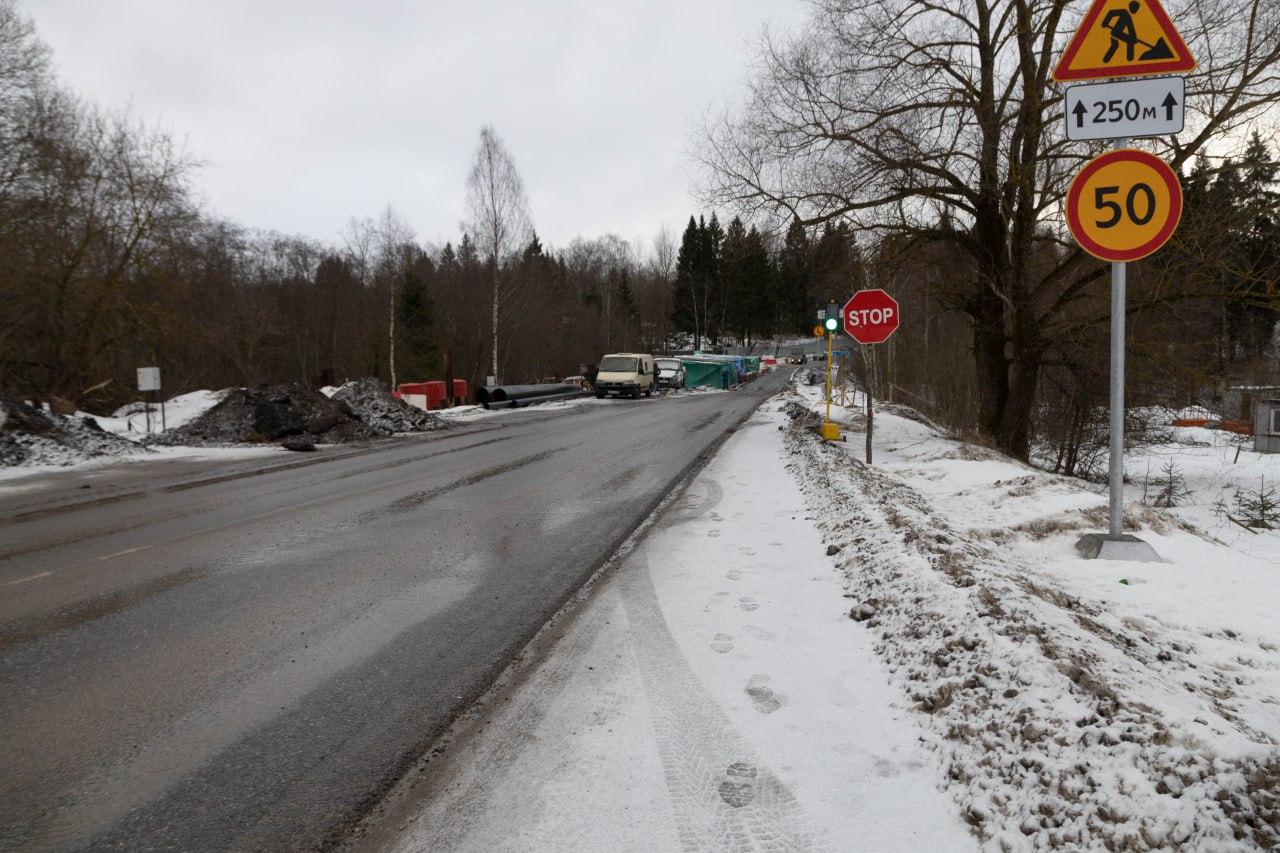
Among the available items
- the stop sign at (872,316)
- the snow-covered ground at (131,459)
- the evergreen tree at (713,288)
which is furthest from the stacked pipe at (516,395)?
the evergreen tree at (713,288)

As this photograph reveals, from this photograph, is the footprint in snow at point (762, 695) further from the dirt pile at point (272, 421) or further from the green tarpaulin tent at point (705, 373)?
the green tarpaulin tent at point (705, 373)

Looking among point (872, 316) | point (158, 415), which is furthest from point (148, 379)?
point (872, 316)

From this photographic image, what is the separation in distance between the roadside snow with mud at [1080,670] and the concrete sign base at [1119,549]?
12 centimetres

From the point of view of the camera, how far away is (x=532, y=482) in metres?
10.8

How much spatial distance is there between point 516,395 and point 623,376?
7417mm

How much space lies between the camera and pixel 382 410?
66.7 ft

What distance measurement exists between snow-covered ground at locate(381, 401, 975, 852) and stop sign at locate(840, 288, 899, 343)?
7.17 meters

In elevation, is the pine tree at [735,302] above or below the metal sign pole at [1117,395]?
above

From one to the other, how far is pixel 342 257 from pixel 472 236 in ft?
138

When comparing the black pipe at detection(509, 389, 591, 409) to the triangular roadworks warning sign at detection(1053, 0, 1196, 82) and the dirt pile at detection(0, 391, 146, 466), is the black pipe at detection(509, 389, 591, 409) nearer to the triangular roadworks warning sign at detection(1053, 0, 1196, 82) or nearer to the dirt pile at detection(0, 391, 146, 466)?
the dirt pile at detection(0, 391, 146, 466)

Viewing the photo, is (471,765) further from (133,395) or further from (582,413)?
(133,395)

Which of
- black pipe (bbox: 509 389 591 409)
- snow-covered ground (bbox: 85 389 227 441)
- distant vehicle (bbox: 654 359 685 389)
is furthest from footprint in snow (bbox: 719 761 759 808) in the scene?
distant vehicle (bbox: 654 359 685 389)

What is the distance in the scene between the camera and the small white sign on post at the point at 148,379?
1560cm

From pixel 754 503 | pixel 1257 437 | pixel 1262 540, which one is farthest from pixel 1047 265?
pixel 1257 437
